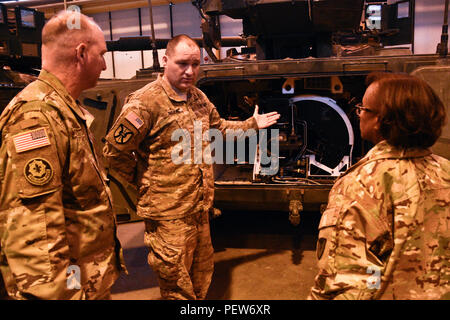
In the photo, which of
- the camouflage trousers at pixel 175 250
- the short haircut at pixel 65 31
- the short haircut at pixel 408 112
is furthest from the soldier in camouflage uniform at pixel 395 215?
the camouflage trousers at pixel 175 250

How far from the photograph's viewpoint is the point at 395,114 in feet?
4.57

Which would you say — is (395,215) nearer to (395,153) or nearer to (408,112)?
(395,153)

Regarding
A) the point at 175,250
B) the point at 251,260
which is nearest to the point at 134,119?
the point at 175,250

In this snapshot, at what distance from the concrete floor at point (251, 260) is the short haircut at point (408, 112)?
2.25m

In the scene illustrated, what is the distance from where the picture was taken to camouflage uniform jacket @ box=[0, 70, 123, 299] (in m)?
1.40

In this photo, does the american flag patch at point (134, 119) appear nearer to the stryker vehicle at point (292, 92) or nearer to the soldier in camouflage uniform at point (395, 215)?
the stryker vehicle at point (292, 92)

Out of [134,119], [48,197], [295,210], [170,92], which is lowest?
[295,210]

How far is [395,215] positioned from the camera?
1372 millimetres

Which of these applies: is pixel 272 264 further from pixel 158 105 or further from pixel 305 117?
pixel 158 105

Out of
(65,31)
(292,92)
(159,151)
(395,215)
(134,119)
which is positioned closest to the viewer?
(395,215)

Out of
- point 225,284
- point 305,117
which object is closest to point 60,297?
point 225,284

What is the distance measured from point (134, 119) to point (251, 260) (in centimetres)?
213

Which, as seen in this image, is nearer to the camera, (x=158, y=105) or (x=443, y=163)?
(x=443, y=163)
